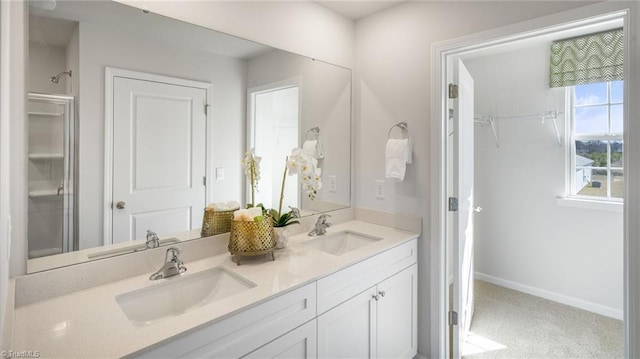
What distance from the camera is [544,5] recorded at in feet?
4.99

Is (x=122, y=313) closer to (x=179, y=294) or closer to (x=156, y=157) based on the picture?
(x=179, y=294)

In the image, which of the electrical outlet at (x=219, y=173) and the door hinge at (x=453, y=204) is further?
the door hinge at (x=453, y=204)

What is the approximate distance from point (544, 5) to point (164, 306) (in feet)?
7.13

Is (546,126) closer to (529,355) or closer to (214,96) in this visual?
(529,355)

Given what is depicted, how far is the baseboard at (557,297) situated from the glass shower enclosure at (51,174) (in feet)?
11.3

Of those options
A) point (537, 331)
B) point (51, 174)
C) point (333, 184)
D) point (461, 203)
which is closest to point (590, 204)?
point (537, 331)

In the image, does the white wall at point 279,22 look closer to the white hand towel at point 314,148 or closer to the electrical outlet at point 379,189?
the white hand towel at point 314,148

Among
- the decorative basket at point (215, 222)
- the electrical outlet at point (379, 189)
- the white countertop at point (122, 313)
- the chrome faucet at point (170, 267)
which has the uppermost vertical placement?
the electrical outlet at point (379, 189)

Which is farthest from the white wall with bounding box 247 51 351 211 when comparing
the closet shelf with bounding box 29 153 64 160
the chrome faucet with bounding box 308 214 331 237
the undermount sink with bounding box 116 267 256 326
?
the closet shelf with bounding box 29 153 64 160

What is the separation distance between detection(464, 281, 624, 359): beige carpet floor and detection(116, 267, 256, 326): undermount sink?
5.67ft

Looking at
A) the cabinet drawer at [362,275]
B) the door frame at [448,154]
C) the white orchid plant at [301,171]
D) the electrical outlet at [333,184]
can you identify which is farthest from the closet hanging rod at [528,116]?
the white orchid plant at [301,171]

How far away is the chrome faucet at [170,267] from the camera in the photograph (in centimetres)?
124

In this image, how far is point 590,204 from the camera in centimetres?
260

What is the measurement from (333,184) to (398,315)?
0.94 metres
